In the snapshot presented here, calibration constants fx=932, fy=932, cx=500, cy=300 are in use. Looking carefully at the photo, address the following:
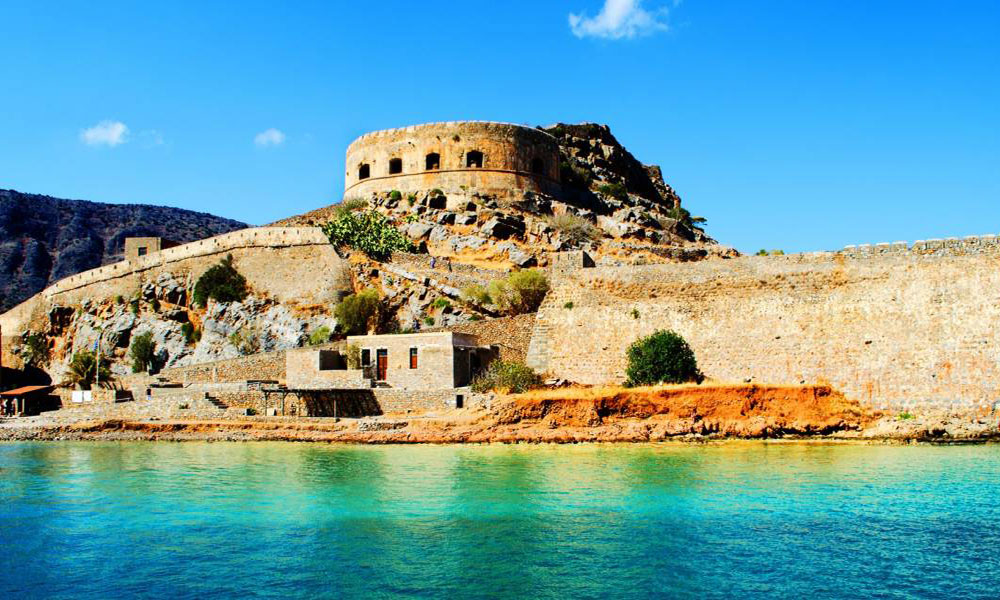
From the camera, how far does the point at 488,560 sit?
1271cm

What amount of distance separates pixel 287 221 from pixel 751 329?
89.1 feet

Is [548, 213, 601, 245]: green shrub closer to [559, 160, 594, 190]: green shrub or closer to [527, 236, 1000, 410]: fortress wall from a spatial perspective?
[559, 160, 594, 190]: green shrub

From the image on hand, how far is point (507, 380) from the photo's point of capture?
25.8 metres

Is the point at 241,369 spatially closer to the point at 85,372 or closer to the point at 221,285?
the point at 221,285

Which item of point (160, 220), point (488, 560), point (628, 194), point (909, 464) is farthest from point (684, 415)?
point (160, 220)

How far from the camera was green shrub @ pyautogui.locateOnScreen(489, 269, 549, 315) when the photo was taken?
3069 centimetres

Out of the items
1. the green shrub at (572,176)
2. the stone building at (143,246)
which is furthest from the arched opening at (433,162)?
the stone building at (143,246)

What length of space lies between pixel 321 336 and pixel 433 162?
13616mm

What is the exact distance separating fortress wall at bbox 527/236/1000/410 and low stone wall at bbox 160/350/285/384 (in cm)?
923

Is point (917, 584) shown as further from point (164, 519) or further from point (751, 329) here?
point (751, 329)

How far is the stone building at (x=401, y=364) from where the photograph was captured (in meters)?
27.3

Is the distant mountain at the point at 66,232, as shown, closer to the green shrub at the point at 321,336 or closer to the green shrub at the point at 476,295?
the green shrub at the point at 321,336

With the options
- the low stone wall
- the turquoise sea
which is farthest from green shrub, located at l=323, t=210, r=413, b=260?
the turquoise sea

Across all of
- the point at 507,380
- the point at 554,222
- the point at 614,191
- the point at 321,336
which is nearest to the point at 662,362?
the point at 507,380
